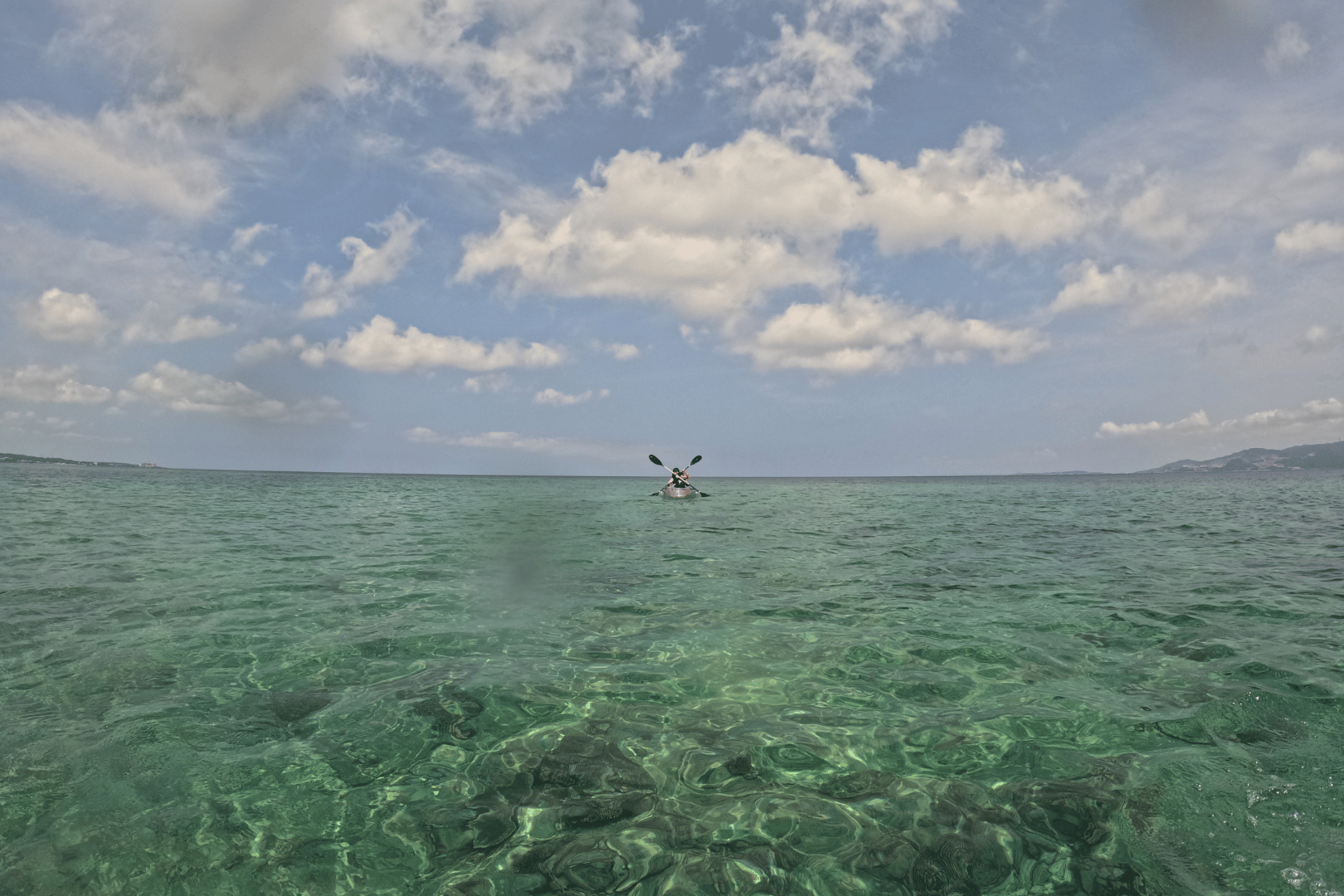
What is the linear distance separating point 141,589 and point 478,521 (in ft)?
72.3

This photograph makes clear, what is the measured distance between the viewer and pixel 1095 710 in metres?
7.59

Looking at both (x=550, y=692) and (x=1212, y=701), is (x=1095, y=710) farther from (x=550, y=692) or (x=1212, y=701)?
(x=550, y=692)

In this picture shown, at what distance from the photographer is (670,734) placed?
23.0 feet

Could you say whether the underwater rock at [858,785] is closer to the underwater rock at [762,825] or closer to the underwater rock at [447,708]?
the underwater rock at [762,825]

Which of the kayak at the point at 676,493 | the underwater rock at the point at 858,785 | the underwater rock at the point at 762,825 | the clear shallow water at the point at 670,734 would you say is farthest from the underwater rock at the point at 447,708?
the kayak at the point at 676,493

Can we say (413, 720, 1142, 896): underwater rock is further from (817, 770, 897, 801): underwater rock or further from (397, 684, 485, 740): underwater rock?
(397, 684, 485, 740): underwater rock

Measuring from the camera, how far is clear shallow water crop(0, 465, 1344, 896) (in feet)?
15.8

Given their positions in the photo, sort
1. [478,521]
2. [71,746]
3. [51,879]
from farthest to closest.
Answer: [478,521] → [71,746] → [51,879]

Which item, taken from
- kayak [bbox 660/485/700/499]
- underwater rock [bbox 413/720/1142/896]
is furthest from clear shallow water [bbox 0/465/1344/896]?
kayak [bbox 660/485/700/499]

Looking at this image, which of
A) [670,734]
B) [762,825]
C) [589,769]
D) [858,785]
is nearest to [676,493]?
[670,734]

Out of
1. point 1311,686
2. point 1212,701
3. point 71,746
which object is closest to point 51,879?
point 71,746

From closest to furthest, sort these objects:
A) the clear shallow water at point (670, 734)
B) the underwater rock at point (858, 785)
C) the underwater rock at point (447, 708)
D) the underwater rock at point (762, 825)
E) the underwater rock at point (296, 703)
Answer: the underwater rock at point (762, 825) < the clear shallow water at point (670, 734) < the underwater rock at point (858, 785) < the underwater rock at point (447, 708) < the underwater rock at point (296, 703)

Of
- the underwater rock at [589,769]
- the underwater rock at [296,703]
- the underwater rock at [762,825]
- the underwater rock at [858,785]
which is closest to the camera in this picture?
the underwater rock at [762,825]

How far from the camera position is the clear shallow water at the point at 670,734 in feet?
15.8
